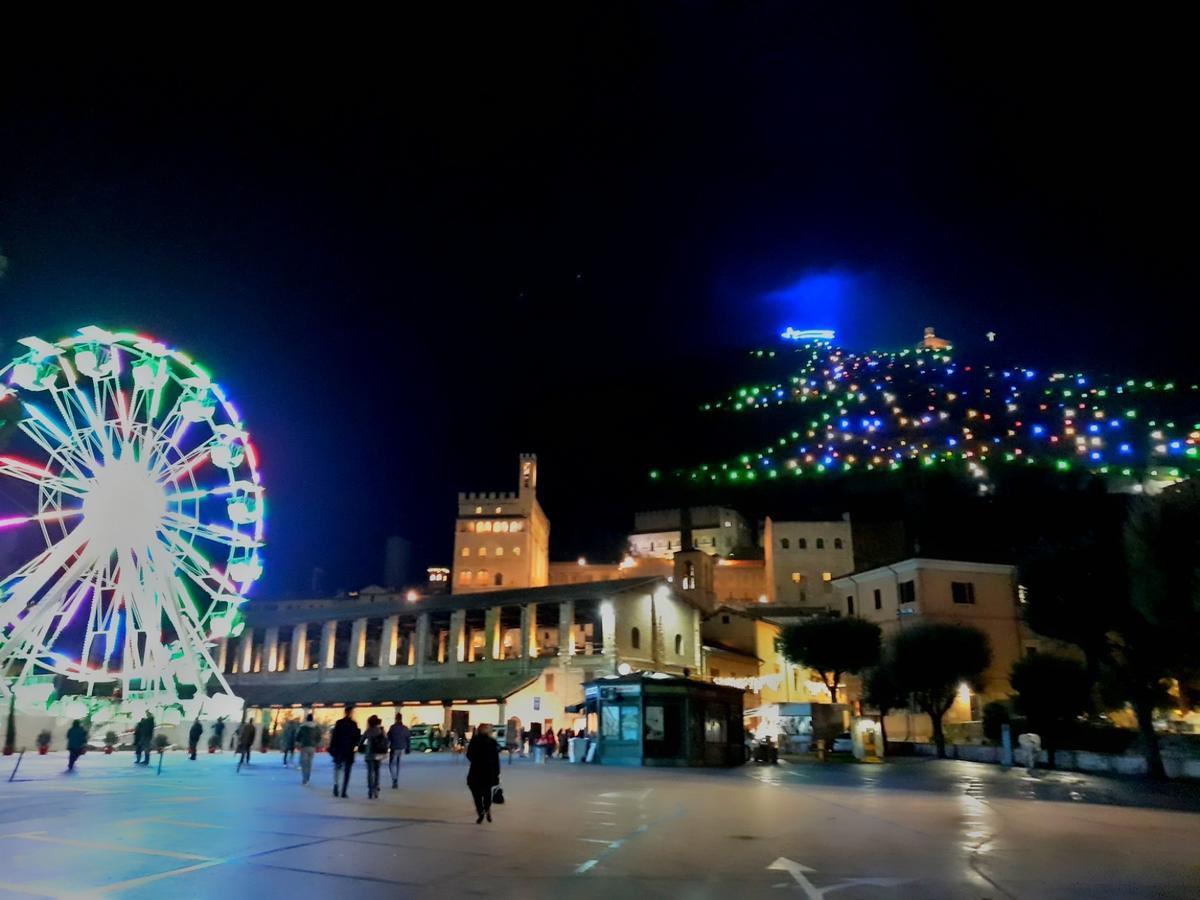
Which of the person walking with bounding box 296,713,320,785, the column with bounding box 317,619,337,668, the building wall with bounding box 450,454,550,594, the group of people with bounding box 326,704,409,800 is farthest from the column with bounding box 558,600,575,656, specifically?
the building wall with bounding box 450,454,550,594

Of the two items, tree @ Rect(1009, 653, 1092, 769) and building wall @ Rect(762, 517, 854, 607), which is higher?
building wall @ Rect(762, 517, 854, 607)

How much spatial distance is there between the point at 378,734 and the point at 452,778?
6030 millimetres

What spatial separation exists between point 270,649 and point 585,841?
170 ft

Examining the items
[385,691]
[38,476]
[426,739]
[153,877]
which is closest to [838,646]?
[426,739]

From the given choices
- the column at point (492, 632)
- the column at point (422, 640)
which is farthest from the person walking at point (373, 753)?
the column at point (422, 640)

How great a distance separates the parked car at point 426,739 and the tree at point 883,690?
20.9 meters

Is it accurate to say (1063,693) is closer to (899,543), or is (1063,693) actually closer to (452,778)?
(452,778)

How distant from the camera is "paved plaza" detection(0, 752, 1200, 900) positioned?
7680 mm

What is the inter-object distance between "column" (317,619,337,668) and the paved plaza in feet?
116

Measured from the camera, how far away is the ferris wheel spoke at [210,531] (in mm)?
29359

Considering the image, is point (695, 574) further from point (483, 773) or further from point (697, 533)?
point (483, 773)

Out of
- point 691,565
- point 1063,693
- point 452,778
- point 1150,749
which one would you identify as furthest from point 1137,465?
point 452,778

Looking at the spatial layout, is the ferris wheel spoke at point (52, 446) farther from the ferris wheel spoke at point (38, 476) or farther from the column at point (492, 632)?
the column at point (492, 632)

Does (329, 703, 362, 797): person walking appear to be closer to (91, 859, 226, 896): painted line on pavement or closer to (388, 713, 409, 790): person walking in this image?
(388, 713, 409, 790): person walking
